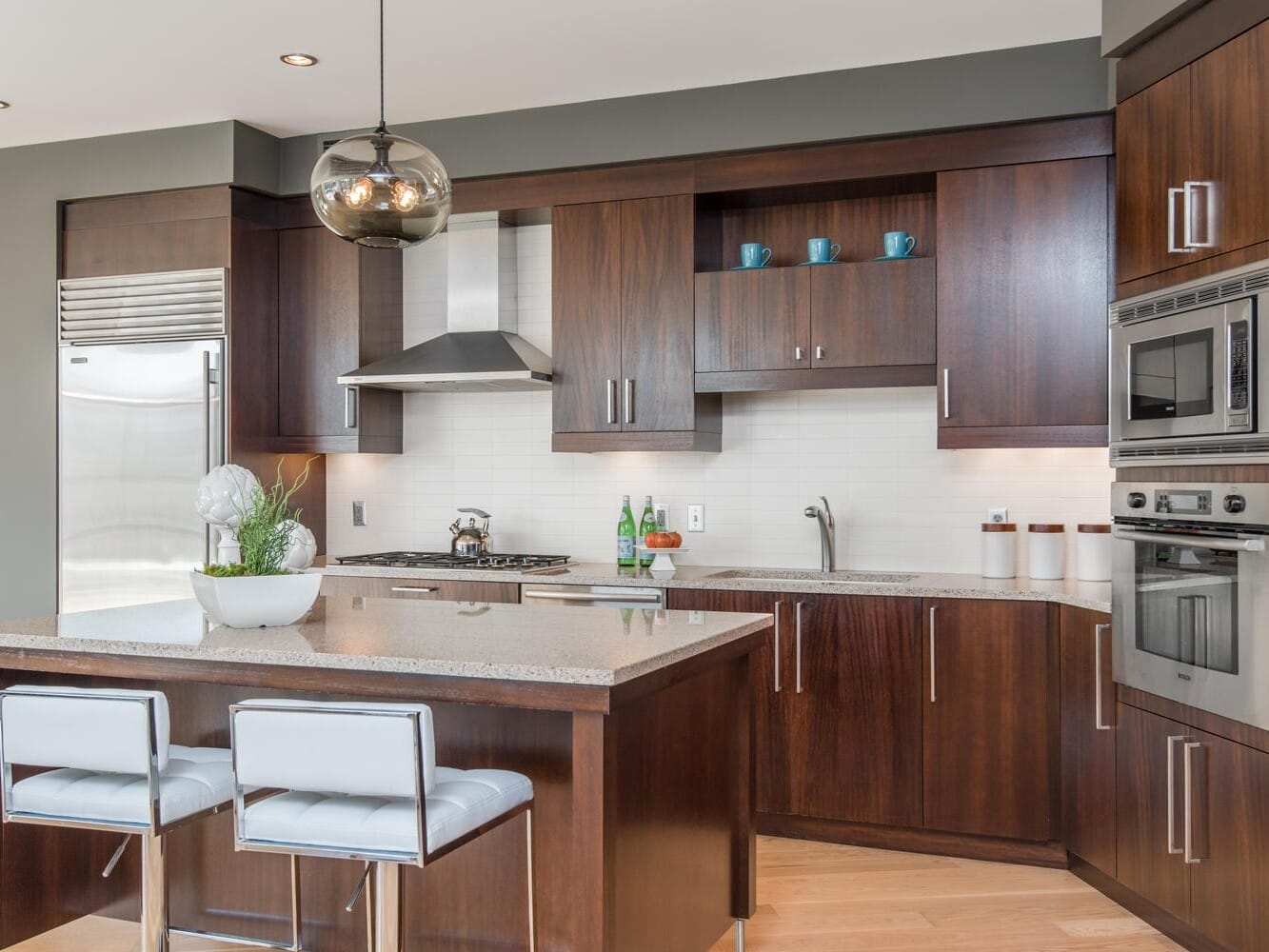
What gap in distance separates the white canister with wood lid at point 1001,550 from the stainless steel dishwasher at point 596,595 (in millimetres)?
1173

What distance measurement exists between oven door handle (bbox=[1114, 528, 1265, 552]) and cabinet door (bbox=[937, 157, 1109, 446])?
0.75 m

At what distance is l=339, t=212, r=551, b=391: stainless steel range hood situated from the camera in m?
4.70

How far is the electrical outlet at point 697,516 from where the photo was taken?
4.83 metres

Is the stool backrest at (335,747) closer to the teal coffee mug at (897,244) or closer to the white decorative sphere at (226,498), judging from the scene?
the white decorative sphere at (226,498)

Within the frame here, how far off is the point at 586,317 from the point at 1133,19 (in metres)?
2.17

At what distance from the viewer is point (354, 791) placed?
2176mm

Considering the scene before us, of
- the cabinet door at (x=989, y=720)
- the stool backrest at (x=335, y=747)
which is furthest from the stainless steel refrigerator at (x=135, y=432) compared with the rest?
the cabinet door at (x=989, y=720)

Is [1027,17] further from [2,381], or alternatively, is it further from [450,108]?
[2,381]

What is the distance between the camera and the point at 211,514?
9.67ft

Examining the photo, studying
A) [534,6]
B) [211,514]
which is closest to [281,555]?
[211,514]

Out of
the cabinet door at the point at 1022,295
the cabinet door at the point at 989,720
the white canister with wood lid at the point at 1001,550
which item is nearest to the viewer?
the cabinet door at the point at 989,720

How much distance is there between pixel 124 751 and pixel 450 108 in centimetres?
298

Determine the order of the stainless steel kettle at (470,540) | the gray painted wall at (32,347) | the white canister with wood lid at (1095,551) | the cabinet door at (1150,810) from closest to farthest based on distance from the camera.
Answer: the cabinet door at (1150,810) → the white canister with wood lid at (1095,551) → the stainless steel kettle at (470,540) → the gray painted wall at (32,347)

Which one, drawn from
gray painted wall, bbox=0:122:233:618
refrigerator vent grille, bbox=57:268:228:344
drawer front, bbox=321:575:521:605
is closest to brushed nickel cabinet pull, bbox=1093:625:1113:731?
drawer front, bbox=321:575:521:605
